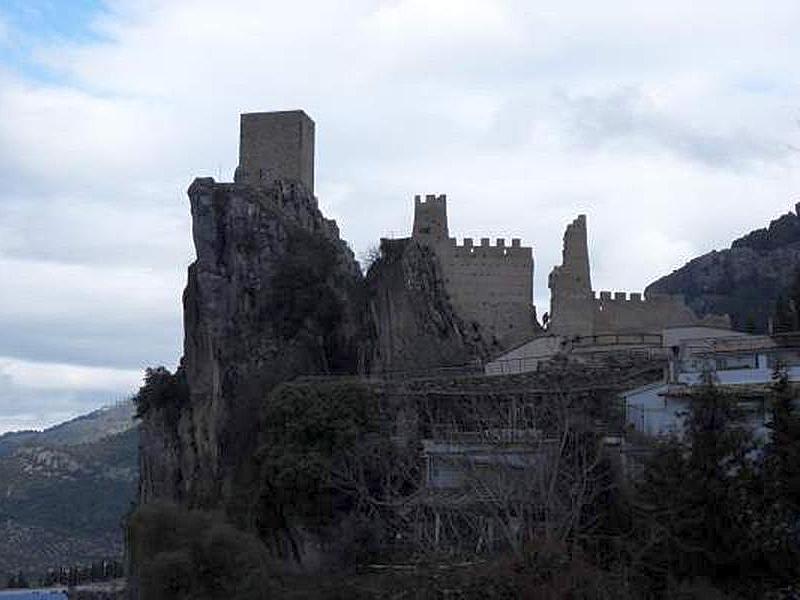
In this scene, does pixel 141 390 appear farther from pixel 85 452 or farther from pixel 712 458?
pixel 85 452

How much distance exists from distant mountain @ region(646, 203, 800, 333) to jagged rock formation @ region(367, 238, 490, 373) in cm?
3051

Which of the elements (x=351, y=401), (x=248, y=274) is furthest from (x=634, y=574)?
(x=248, y=274)

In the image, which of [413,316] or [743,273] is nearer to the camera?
[413,316]

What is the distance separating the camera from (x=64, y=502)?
149250 mm

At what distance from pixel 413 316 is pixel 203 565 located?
20.3m

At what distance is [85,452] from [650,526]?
150 meters

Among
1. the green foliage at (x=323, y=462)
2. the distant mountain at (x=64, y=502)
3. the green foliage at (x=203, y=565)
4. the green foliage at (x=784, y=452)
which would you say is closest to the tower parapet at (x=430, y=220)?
the green foliage at (x=323, y=462)

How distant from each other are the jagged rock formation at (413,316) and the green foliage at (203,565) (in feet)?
54.0

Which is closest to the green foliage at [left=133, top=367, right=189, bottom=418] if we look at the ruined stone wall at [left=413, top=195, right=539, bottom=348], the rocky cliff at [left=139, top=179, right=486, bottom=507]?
the rocky cliff at [left=139, top=179, right=486, bottom=507]

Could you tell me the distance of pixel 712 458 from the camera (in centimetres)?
2523

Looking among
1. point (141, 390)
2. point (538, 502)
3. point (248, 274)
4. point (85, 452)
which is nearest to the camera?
point (538, 502)

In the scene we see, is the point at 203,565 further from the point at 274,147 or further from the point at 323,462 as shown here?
the point at 274,147

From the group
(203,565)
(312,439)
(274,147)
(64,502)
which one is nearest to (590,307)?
(312,439)

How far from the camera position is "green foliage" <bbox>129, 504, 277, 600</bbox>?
31406mm
